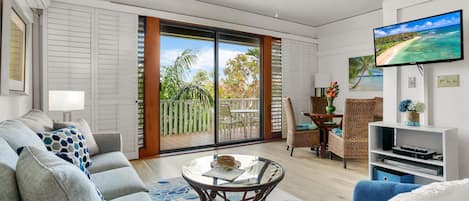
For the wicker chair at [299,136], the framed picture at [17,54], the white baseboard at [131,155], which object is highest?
the framed picture at [17,54]

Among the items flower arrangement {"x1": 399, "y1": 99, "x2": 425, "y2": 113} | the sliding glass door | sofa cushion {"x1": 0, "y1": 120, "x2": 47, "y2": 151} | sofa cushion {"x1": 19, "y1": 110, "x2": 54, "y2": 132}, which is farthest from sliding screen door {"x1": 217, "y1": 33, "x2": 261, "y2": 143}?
sofa cushion {"x1": 0, "y1": 120, "x2": 47, "y2": 151}

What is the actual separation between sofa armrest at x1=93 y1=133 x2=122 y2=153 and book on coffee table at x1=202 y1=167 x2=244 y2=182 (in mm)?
1150

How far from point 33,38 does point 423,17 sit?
15.1ft

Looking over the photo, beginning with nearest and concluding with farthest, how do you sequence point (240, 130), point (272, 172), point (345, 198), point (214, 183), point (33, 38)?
point (214, 183)
point (272, 172)
point (345, 198)
point (33, 38)
point (240, 130)

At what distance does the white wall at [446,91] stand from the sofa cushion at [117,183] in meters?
2.85

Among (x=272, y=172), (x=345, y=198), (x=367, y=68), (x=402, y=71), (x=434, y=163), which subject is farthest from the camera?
(x=367, y=68)

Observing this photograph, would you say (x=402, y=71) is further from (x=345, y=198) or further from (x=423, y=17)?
(x=345, y=198)

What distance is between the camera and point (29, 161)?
2.84 ft

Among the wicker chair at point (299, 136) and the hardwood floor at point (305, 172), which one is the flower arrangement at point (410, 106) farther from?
the wicker chair at point (299, 136)

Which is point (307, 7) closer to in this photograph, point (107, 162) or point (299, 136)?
point (299, 136)

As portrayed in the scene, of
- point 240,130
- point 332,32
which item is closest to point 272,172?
point 240,130

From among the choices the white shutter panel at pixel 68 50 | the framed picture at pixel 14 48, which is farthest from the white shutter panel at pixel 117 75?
the framed picture at pixel 14 48

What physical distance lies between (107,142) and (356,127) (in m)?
3.15

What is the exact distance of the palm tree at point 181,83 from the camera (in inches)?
195
